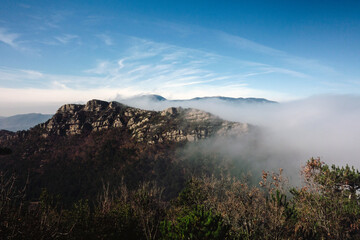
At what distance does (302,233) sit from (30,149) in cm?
22215

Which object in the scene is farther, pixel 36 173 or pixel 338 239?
pixel 36 173

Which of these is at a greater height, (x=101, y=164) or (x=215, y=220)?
(x=215, y=220)

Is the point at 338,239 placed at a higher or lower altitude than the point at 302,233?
higher

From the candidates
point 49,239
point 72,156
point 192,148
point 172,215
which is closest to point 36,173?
point 72,156

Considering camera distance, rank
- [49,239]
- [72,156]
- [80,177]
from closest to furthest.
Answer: [49,239] < [80,177] < [72,156]

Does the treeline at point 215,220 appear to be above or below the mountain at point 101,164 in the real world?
above

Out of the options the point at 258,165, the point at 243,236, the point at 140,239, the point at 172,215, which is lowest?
the point at 258,165

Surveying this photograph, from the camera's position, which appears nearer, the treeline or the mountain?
the treeline

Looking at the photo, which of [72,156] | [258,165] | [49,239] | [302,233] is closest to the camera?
[49,239]

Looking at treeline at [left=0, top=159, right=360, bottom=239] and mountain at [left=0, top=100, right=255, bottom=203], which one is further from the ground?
treeline at [left=0, top=159, right=360, bottom=239]

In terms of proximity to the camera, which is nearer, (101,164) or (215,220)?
(215,220)

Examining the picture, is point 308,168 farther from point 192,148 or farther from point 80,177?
point 192,148

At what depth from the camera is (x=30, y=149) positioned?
18675cm

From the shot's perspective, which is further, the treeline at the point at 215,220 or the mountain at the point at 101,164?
the mountain at the point at 101,164
